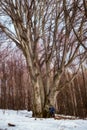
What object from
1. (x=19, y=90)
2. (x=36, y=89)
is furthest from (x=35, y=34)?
(x=19, y=90)

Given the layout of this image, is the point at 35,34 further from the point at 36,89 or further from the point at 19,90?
the point at 19,90

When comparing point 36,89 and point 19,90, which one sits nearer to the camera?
point 36,89

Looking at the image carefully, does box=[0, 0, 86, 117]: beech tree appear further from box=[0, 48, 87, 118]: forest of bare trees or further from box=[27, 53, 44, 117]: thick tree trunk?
box=[0, 48, 87, 118]: forest of bare trees

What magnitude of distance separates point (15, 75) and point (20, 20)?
2553 cm

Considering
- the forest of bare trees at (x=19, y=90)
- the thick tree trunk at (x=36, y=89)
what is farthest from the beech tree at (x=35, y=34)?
the forest of bare trees at (x=19, y=90)

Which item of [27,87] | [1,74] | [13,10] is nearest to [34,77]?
[13,10]

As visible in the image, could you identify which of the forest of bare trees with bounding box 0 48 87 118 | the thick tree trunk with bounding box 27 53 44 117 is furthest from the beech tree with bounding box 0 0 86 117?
the forest of bare trees with bounding box 0 48 87 118

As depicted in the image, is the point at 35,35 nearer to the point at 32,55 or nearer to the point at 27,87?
the point at 32,55

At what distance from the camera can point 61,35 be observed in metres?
17.4

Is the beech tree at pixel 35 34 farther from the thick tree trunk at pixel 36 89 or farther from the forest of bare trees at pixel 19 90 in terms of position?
the forest of bare trees at pixel 19 90

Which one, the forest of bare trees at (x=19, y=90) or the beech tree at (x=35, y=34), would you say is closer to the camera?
the beech tree at (x=35, y=34)

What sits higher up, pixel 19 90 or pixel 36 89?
pixel 19 90

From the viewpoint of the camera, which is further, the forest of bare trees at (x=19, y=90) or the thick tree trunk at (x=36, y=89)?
the forest of bare trees at (x=19, y=90)

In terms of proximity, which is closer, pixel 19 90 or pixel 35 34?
pixel 35 34
